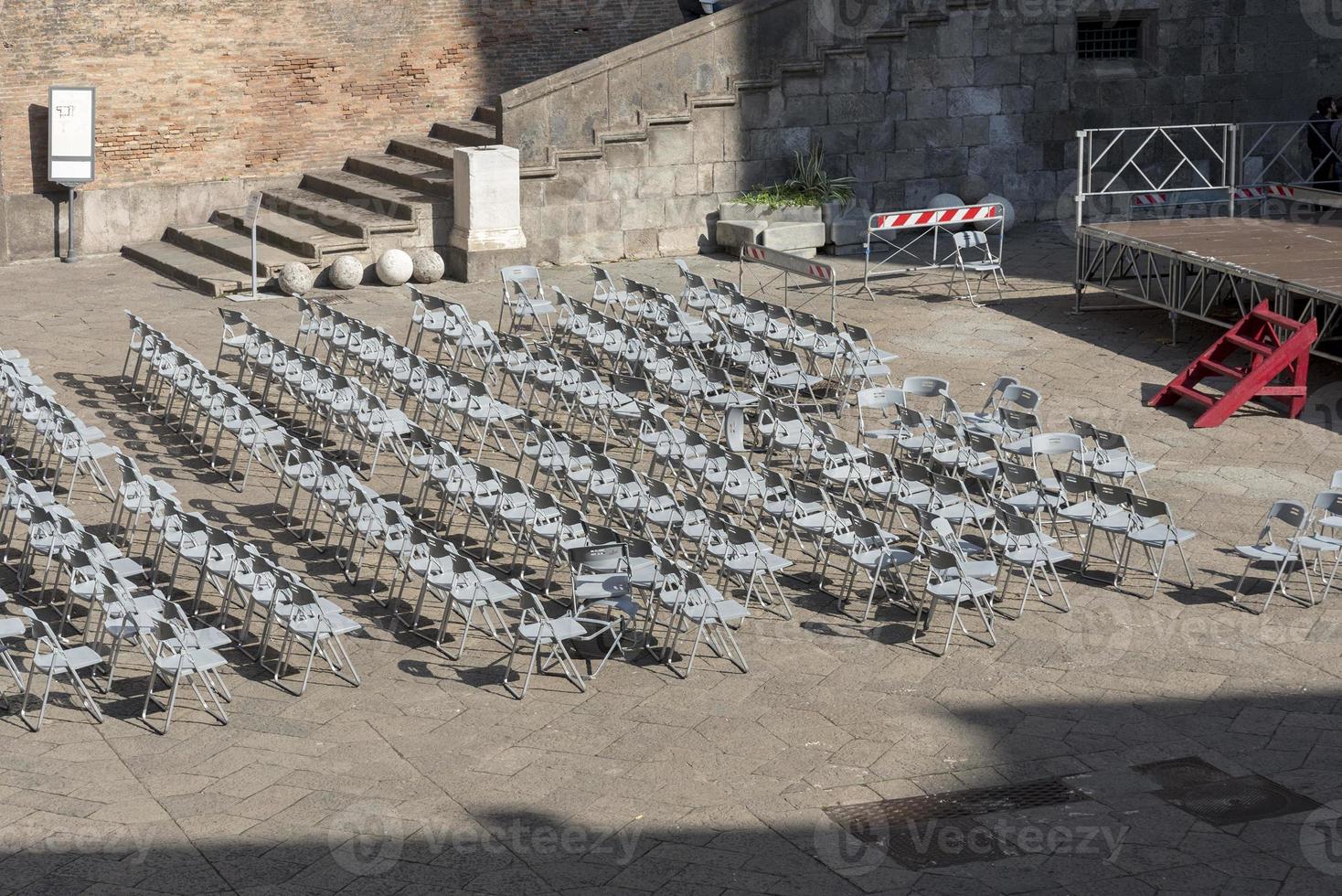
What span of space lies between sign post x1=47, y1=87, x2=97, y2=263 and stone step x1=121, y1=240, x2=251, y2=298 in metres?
1.07

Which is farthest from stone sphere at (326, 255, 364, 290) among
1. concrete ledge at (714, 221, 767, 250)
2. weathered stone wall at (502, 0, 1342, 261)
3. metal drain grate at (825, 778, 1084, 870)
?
metal drain grate at (825, 778, 1084, 870)

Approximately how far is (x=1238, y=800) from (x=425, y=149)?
51.2 feet

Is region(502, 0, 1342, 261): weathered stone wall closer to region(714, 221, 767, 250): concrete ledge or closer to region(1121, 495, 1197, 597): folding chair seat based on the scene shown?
region(714, 221, 767, 250): concrete ledge

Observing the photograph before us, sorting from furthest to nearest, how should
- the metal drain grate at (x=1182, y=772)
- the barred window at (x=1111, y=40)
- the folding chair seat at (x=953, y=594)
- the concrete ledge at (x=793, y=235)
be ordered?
1. the barred window at (x=1111, y=40)
2. the concrete ledge at (x=793, y=235)
3. the folding chair seat at (x=953, y=594)
4. the metal drain grate at (x=1182, y=772)

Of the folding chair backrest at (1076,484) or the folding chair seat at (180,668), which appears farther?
the folding chair backrest at (1076,484)

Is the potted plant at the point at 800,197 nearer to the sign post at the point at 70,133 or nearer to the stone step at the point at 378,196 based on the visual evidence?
the stone step at the point at 378,196

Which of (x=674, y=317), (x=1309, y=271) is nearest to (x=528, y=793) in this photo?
(x=674, y=317)

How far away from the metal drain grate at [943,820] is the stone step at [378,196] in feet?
42.9

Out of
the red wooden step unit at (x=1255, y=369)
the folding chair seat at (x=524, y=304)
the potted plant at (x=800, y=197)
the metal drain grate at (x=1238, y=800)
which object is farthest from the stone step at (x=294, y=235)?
the metal drain grate at (x=1238, y=800)

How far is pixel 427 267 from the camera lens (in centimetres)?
1973

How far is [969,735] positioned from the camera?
923 cm

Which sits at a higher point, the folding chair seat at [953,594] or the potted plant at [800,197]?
the potted plant at [800,197]

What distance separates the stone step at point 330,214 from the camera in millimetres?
20062

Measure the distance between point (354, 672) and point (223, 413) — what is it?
4023 millimetres
